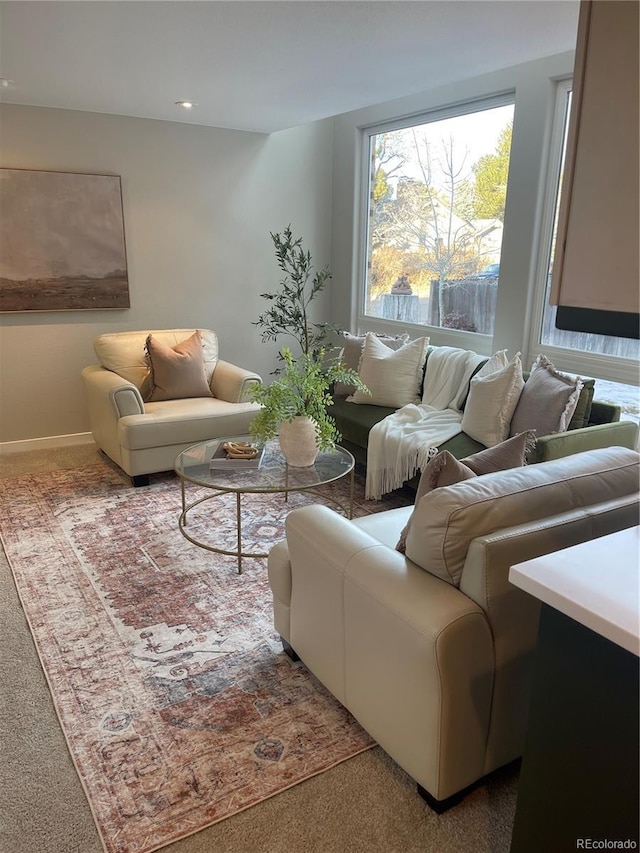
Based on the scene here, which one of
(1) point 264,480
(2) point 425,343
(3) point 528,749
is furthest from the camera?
(2) point 425,343

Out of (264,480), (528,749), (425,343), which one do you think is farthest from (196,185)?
(528,749)

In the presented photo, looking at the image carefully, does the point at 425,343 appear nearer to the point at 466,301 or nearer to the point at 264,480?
the point at 466,301

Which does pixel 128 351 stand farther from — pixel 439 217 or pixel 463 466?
pixel 463 466

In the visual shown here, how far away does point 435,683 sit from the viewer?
4.94 feet

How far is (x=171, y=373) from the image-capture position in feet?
14.1

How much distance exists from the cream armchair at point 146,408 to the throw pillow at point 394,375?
77 centimetres

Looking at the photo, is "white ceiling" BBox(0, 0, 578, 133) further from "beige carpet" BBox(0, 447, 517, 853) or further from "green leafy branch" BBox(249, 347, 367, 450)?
"beige carpet" BBox(0, 447, 517, 853)

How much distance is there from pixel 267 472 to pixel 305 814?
62.3 inches

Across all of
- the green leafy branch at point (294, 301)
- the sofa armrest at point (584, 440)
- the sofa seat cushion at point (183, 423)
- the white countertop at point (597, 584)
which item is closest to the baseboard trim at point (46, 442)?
the sofa seat cushion at point (183, 423)

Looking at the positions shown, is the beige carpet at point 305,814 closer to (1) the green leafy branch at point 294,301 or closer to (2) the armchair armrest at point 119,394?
(2) the armchair armrest at point 119,394

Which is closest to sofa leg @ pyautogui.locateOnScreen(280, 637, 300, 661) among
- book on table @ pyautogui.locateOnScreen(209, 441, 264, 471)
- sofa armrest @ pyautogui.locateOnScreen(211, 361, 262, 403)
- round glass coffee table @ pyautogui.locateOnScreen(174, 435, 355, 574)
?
round glass coffee table @ pyautogui.locateOnScreen(174, 435, 355, 574)

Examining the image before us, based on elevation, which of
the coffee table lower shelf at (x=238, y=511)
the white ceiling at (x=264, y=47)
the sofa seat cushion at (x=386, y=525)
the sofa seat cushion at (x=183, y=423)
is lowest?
the coffee table lower shelf at (x=238, y=511)

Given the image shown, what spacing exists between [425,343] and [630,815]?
3.31 meters

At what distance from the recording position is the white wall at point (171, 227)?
14.4ft
